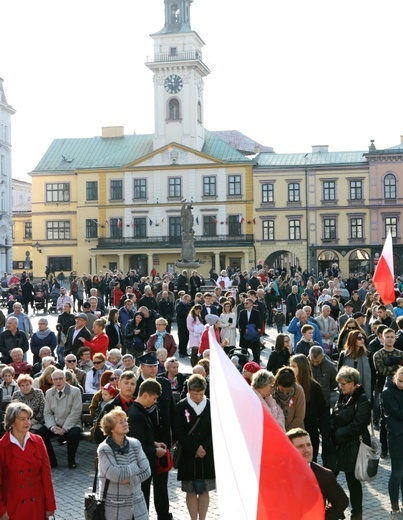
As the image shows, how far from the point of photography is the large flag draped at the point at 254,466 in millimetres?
4988

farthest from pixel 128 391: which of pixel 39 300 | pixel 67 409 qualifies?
pixel 39 300

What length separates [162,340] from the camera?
1482cm

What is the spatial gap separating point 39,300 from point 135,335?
58.8 ft

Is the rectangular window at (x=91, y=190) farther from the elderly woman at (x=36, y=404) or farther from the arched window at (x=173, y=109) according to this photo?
the elderly woman at (x=36, y=404)

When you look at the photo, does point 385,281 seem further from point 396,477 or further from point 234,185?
point 234,185

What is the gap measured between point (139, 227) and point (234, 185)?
332 inches

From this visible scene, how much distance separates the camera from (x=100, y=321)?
1523 cm

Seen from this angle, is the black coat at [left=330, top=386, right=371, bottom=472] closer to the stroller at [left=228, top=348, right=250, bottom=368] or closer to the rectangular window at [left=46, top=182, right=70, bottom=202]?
the stroller at [left=228, top=348, right=250, bottom=368]

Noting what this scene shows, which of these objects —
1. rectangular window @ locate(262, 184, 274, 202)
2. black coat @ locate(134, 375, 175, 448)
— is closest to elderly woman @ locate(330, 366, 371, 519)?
black coat @ locate(134, 375, 175, 448)

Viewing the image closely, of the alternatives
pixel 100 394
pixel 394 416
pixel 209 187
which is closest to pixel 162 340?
pixel 100 394

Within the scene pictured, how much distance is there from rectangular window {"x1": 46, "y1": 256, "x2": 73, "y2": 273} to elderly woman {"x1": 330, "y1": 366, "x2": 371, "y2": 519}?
60346 mm

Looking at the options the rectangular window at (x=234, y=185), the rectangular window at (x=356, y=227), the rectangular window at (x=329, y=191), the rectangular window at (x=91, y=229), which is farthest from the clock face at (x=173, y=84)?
the rectangular window at (x=356, y=227)

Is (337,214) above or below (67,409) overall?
above

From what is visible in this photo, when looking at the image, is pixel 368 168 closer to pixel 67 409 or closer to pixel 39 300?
pixel 39 300
